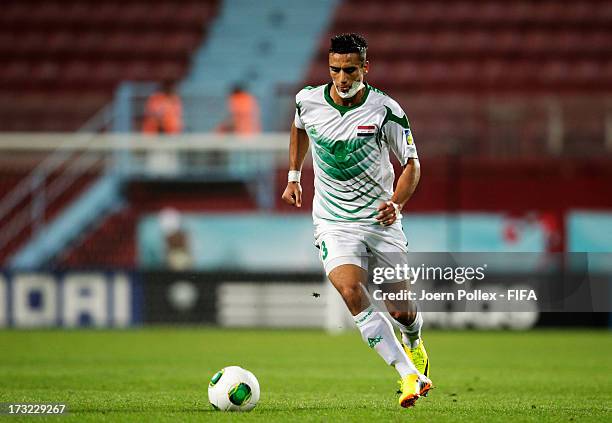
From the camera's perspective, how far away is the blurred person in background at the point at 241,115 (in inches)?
691

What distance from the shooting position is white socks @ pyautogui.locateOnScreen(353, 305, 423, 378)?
6496 millimetres

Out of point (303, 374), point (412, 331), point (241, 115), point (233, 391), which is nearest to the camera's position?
point (233, 391)

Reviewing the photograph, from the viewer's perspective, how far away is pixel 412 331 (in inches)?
273

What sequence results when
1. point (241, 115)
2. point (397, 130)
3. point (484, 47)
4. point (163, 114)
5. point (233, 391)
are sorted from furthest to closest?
point (484, 47), point (163, 114), point (241, 115), point (397, 130), point (233, 391)

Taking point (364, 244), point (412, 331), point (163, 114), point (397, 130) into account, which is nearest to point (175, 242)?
point (163, 114)

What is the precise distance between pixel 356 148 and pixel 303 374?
3.42 metres

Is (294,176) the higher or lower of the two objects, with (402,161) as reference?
lower

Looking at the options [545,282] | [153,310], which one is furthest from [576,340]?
[153,310]

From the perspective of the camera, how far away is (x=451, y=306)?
15.5 metres

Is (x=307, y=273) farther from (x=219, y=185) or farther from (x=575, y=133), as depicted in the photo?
(x=575, y=133)

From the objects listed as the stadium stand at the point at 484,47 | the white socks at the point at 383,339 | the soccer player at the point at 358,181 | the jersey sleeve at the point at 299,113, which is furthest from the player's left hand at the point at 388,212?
the stadium stand at the point at 484,47

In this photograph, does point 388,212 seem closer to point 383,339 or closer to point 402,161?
point 402,161

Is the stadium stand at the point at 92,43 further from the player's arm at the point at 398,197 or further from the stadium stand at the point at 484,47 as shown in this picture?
the player's arm at the point at 398,197

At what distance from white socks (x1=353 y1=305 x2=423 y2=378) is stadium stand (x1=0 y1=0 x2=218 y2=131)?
1697 centimetres
